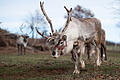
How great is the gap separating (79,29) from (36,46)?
95.7 feet

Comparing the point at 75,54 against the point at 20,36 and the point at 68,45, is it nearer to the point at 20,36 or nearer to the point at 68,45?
the point at 68,45

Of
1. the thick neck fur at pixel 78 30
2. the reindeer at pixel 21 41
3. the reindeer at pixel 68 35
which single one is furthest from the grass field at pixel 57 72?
the reindeer at pixel 21 41

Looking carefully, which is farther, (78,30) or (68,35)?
(78,30)

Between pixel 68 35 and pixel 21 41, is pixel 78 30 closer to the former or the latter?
pixel 68 35

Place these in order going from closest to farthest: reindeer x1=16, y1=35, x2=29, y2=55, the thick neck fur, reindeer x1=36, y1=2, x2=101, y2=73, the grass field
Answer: the grass field → reindeer x1=36, y1=2, x2=101, y2=73 → the thick neck fur → reindeer x1=16, y1=35, x2=29, y2=55

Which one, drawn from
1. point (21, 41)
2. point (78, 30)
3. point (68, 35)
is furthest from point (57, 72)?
point (21, 41)

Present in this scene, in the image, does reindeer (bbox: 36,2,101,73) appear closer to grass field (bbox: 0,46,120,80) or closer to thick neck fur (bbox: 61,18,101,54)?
thick neck fur (bbox: 61,18,101,54)

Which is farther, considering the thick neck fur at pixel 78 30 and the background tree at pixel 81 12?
the background tree at pixel 81 12

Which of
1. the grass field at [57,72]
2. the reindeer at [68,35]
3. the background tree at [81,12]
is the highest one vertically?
the background tree at [81,12]

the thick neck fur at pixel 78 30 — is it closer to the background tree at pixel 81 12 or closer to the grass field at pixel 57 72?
the grass field at pixel 57 72

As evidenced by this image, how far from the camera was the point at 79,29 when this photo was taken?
8.20m

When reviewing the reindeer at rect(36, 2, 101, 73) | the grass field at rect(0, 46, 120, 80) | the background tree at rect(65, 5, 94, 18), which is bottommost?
the grass field at rect(0, 46, 120, 80)

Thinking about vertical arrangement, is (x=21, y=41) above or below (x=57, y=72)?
above

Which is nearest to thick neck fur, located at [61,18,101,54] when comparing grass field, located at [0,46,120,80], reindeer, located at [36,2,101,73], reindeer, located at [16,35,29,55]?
reindeer, located at [36,2,101,73]
